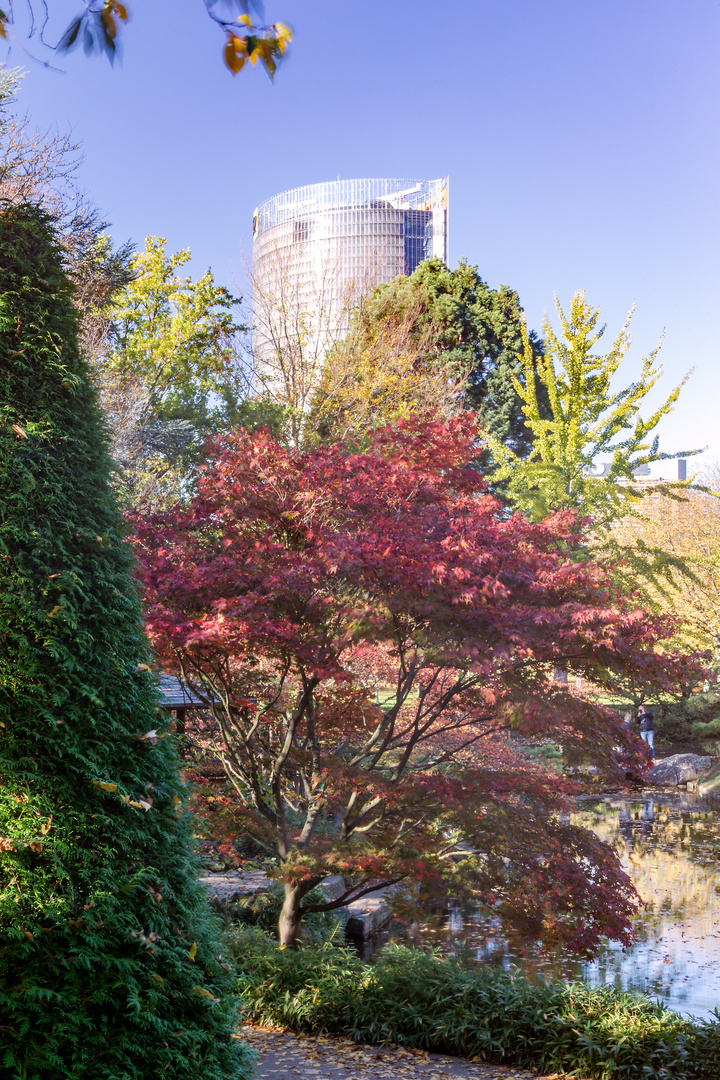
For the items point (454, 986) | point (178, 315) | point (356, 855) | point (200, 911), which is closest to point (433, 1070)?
point (454, 986)

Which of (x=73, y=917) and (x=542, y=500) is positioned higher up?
(x=542, y=500)

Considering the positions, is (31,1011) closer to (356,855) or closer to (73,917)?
(73,917)

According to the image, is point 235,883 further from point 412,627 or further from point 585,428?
point 585,428

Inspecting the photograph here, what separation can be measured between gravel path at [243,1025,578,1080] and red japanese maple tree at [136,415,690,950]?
3.10 feet

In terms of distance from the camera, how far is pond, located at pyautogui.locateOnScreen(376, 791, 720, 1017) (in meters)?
7.12

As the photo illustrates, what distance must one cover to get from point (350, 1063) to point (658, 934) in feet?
17.0

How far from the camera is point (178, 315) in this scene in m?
19.8

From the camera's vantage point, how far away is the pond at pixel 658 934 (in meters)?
7.12

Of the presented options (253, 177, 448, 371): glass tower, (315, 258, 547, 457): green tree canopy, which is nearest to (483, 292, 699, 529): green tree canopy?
(315, 258, 547, 457): green tree canopy

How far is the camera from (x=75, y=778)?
231 centimetres

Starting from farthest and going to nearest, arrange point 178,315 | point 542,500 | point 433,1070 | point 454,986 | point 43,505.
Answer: point 178,315 < point 542,500 < point 454,986 < point 433,1070 < point 43,505

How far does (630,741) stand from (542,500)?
980 centimetres

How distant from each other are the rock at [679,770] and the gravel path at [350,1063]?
14.5 metres

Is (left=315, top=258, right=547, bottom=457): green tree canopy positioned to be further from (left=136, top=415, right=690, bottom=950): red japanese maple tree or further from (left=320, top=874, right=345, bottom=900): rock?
(left=136, top=415, right=690, bottom=950): red japanese maple tree
